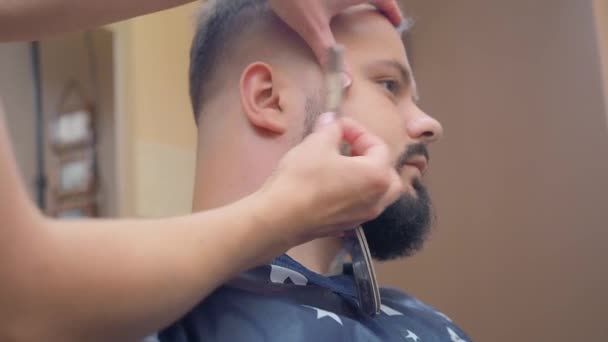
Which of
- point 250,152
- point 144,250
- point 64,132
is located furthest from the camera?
point 64,132

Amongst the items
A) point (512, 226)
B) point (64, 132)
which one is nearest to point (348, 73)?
point (512, 226)

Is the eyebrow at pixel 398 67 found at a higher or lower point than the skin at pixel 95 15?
lower

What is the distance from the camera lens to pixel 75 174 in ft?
5.20

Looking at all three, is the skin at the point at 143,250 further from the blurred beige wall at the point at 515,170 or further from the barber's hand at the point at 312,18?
the blurred beige wall at the point at 515,170

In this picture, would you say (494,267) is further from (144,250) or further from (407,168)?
(144,250)

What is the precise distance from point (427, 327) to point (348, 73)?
0.97 ft

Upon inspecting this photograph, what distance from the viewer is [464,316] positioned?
111 cm

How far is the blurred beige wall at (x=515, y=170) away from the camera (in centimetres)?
98

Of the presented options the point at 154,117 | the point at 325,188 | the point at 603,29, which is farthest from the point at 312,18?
the point at 154,117

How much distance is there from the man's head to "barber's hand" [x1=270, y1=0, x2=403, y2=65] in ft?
0.09

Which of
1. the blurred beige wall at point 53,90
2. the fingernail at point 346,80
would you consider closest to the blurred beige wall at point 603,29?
the fingernail at point 346,80

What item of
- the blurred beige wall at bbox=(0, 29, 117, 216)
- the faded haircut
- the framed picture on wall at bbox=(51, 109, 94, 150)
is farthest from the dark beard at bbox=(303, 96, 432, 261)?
the framed picture on wall at bbox=(51, 109, 94, 150)

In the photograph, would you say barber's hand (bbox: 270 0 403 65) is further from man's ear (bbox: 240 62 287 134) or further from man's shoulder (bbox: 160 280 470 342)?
man's shoulder (bbox: 160 280 470 342)

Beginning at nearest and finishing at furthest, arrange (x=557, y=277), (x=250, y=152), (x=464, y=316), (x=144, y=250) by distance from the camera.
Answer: (x=144, y=250) < (x=250, y=152) < (x=557, y=277) < (x=464, y=316)
